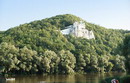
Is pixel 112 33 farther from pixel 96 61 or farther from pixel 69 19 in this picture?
pixel 96 61

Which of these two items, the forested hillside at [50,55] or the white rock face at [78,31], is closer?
the forested hillside at [50,55]

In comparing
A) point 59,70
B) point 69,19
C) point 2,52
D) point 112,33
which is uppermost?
point 69,19

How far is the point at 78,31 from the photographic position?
16075 cm

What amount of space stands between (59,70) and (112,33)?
97542mm

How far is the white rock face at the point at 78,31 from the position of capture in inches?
6211

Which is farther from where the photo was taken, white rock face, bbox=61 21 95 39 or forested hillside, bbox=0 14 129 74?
white rock face, bbox=61 21 95 39

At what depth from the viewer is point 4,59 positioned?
7506 cm

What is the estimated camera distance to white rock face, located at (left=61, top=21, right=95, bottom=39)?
158 m

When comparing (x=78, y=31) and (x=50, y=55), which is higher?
(x=78, y=31)

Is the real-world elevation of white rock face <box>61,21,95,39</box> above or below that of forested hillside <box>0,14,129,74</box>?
above

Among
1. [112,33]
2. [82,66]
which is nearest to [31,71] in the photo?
[82,66]

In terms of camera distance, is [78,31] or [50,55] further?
[78,31]

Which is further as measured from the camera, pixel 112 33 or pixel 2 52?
pixel 112 33

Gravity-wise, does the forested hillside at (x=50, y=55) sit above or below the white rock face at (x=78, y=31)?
below
